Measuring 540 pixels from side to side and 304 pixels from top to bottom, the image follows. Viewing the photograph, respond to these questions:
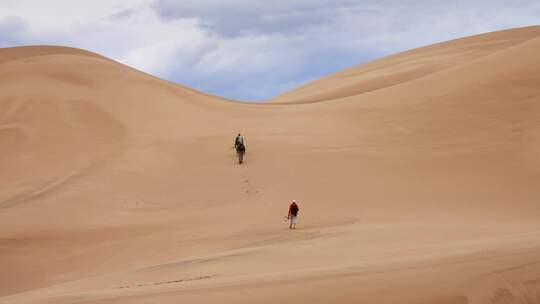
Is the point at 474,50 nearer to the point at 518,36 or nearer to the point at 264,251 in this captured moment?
the point at 518,36

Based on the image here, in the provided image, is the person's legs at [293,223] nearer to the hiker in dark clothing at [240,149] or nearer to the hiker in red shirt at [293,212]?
the hiker in red shirt at [293,212]

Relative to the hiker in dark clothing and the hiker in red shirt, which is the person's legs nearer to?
the hiker in red shirt

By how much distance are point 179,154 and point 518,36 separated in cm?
3601

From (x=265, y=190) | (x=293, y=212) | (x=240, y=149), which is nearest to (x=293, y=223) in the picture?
(x=293, y=212)

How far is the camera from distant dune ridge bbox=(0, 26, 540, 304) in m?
8.22

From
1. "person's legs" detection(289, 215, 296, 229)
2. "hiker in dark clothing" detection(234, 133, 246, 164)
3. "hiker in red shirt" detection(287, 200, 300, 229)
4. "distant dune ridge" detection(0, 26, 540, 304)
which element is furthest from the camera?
"hiker in dark clothing" detection(234, 133, 246, 164)

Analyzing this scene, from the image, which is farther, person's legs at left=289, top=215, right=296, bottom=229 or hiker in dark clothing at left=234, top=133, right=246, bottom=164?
hiker in dark clothing at left=234, top=133, right=246, bottom=164

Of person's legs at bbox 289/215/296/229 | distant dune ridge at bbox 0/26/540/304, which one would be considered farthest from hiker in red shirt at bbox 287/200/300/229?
distant dune ridge at bbox 0/26/540/304

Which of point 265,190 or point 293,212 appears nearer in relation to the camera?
point 293,212

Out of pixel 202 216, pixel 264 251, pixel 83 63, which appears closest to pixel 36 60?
pixel 83 63

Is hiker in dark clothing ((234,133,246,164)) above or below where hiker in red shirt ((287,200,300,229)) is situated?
above

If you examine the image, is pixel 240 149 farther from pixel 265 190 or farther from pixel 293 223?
pixel 293 223

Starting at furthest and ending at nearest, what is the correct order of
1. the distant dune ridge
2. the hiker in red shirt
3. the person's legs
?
the person's legs → the hiker in red shirt → the distant dune ridge

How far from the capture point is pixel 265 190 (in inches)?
740
